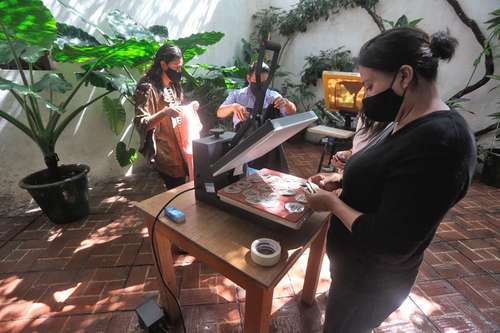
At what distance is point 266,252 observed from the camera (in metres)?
0.88

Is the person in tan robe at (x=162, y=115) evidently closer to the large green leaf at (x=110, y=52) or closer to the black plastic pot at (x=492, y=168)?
the large green leaf at (x=110, y=52)

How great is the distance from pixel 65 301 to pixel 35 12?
202 cm

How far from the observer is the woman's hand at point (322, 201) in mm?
886

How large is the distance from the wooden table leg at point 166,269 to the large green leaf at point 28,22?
1685 millimetres

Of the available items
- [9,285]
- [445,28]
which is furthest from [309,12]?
[9,285]

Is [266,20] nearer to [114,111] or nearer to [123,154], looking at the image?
[114,111]

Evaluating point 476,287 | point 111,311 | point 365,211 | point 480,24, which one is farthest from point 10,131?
point 480,24

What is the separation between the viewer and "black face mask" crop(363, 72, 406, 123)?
792 millimetres

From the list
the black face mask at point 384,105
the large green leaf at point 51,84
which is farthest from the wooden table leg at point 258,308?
the large green leaf at point 51,84

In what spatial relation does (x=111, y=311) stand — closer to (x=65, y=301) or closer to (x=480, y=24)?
(x=65, y=301)

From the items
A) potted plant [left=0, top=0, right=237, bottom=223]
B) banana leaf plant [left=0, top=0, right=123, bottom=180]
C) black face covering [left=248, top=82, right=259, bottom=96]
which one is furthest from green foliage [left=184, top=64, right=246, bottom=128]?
black face covering [left=248, top=82, right=259, bottom=96]

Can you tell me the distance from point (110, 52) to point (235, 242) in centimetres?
192

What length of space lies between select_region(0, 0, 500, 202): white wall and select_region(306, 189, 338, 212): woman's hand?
328 cm

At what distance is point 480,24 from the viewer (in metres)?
3.55
